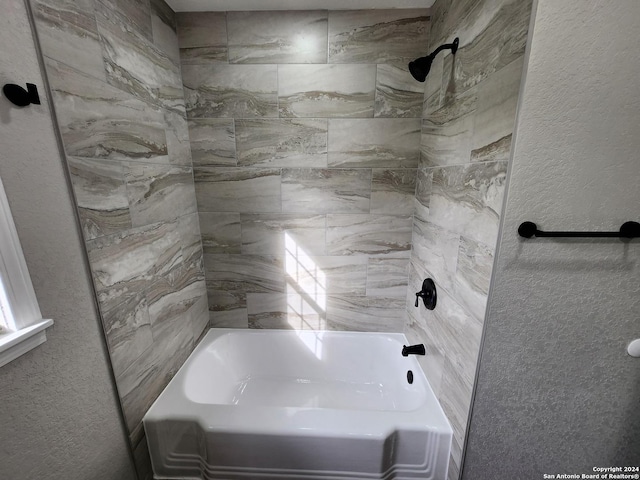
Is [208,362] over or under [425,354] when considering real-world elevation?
under

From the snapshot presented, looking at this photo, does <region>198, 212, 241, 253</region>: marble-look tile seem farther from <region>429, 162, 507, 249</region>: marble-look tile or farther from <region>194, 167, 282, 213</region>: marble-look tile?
<region>429, 162, 507, 249</region>: marble-look tile

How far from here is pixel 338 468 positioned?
115 centimetres

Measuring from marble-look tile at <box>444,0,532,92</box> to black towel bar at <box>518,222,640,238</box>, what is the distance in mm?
511

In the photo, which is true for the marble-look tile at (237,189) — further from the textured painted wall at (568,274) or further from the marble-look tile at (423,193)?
the textured painted wall at (568,274)

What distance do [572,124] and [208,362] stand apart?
204 centimetres

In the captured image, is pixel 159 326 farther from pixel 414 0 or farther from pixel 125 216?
pixel 414 0

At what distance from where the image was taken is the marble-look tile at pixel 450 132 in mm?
1037

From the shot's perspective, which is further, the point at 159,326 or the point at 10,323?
the point at 159,326

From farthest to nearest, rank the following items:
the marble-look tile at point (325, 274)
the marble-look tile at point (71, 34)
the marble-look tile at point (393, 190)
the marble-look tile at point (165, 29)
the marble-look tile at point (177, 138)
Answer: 1. the marble-look tile at point (325, 274)
2. the marble-look tile at point (393, 190)
3. the marble-look tile at point (177, 138)
4. the marble-look tile at point (165, 29)
5. the marble-look tile at point (71, 34)

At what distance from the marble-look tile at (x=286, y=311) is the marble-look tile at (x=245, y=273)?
→ 0.22 ft

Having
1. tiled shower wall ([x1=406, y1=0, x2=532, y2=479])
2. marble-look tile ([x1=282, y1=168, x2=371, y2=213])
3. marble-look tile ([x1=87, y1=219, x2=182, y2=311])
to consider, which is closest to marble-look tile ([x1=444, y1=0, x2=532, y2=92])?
tiled shower wall ([x1=406, y1=0, x2=532, y2=479])

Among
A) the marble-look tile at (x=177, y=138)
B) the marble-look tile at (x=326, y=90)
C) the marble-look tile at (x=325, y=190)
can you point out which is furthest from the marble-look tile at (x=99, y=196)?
the marble-look tile at (x=326, y=90)

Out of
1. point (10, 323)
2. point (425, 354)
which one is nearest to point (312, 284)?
point (425, 354)

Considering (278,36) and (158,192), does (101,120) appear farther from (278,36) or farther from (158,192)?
(278,36)
